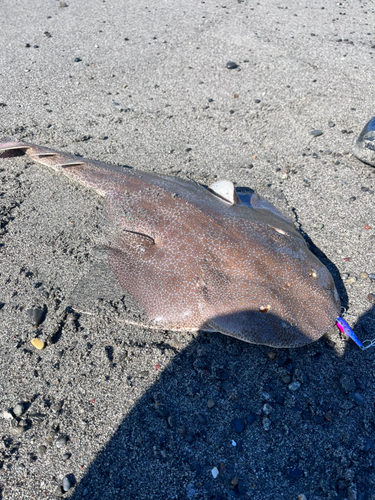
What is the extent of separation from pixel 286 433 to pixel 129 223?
2226 mm

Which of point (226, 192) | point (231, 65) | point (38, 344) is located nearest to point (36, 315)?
point (38, 344)

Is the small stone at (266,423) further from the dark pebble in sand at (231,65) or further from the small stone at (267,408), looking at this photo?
the dark pebble in sand at (231,65)

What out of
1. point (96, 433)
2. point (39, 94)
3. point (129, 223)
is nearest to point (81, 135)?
point (39, 94)

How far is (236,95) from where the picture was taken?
237 inches

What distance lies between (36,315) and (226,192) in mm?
2227

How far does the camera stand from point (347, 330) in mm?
3090

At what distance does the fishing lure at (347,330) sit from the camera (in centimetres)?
307

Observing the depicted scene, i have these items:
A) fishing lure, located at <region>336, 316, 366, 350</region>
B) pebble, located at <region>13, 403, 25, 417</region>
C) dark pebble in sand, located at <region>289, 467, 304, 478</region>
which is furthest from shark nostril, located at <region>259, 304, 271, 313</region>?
pebble, located at <region>13, 403, 25, 417</region>

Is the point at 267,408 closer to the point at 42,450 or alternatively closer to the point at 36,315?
the point at 42,450

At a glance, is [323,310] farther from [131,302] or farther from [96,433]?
[96,433]

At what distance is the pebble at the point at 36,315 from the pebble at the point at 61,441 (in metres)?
0.98

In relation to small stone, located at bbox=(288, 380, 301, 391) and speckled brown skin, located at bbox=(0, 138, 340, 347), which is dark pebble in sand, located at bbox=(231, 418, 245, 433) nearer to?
small stone, located at bbox=(288, 380, 301, 391)

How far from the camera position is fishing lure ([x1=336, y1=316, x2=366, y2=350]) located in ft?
10.1

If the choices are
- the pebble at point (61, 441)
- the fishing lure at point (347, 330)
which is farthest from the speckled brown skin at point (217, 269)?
the pebble at point (61, 441)
